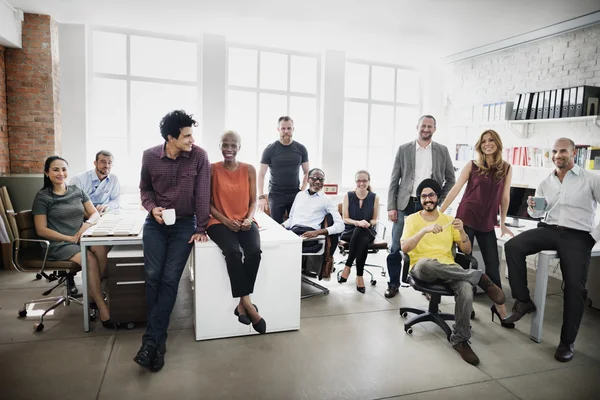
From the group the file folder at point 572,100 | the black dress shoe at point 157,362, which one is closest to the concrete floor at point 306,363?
the black dress shoe at point 157,362

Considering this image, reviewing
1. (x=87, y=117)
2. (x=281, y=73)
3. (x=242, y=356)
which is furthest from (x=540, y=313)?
(x=87, y=117)

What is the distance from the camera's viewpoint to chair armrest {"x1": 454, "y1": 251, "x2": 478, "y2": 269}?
305 centimetres

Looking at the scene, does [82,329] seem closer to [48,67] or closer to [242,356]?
[242,356]

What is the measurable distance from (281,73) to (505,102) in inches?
138

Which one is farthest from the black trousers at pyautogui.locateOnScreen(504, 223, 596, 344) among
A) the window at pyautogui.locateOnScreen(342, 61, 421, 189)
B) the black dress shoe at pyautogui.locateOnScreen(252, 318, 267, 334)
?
the window at pyautogui.locateOnScreen(342, 61, 421, 189)

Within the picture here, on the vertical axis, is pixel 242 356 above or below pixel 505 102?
below

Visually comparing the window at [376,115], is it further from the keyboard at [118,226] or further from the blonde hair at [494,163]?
the keyboard at [118,226]

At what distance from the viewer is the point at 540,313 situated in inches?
120

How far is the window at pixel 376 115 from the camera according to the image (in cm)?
744

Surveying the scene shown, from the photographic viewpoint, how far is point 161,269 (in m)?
2.73

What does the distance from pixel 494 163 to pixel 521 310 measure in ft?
3.85

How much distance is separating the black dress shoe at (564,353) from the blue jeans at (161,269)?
2.64 m

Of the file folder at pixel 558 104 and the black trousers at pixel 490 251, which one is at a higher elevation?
the file folder at pixel 558 104

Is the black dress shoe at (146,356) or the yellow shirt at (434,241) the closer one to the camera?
the black dress shoe at (146,356)
